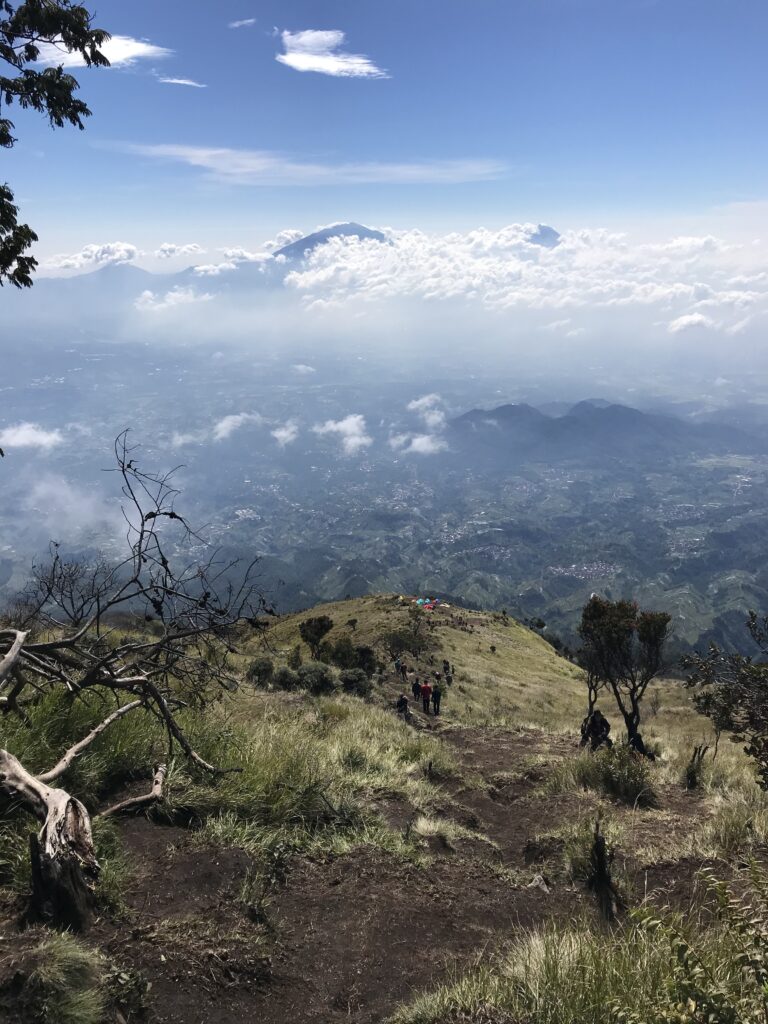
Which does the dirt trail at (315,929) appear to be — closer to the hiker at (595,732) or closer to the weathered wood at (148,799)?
the weathered wood at (148,799)

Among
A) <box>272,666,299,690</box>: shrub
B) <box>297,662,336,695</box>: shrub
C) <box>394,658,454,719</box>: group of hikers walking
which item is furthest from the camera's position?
<box>394,658,454,719</box>: group of hikers walking

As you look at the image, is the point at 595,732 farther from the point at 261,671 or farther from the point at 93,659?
the point at 93,659

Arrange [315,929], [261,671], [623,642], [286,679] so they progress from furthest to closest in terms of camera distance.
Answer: [286,679] → [261,671] → [623,642] → [315,929]

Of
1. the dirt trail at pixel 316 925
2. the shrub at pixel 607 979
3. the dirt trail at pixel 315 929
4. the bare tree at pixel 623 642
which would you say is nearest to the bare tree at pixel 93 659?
the dirt trail at pixel 316 925

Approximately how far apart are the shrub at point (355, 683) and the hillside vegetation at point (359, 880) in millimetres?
11765

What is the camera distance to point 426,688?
2362cm

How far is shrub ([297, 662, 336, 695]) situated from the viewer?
20.3m

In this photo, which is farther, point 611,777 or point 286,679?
point 286,679

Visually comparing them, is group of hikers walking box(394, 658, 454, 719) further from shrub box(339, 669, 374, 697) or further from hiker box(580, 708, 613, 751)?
hiker box(580, 708, 613, 751)

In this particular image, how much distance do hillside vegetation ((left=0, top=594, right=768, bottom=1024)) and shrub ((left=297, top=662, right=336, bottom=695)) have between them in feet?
30.5

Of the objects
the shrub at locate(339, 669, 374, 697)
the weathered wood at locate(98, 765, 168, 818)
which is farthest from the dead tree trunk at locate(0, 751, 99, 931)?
the shrub at locate(339, 669, 374, 697)

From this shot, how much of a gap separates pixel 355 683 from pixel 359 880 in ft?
59.3

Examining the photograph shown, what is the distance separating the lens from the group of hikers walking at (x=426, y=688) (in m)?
20.7

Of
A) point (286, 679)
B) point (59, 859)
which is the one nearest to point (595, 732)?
point (286, 679)
